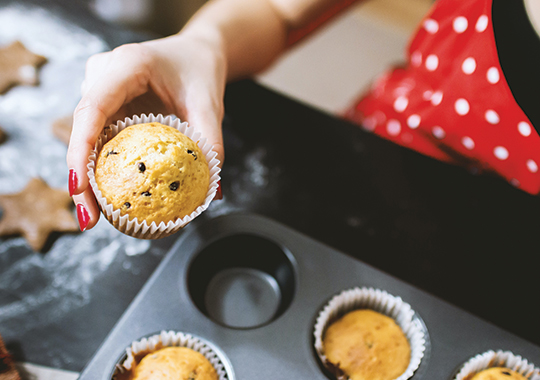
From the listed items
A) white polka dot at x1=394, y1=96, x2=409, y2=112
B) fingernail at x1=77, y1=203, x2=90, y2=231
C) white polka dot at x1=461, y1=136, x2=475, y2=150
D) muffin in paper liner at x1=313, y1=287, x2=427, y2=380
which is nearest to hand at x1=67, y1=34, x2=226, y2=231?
fingernail at x1=77, y1=203, x2=90, y2=231

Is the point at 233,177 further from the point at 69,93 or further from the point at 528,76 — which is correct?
the point at 528,76

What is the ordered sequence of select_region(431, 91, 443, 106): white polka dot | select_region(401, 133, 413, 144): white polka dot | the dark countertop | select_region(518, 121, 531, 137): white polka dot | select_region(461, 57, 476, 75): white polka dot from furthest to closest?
select_region(401, 133, 413, 144): white polka dot
select_region(431, 91, 443, 106): white polka dot
select_region(461, 57, 476, 75): white polka dot
select_region(518, 121, 531, 137): white polka dot
the dark countertop

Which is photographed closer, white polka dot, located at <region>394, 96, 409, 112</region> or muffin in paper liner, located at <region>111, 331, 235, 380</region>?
muffin in paper liner, located at <region>111, 331, 235, 380</region>

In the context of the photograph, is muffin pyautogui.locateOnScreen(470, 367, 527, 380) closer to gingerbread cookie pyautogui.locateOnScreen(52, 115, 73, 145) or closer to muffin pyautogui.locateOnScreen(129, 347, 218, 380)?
muffin pyautogui.locateOnScreen(129, 347, 218, 380)

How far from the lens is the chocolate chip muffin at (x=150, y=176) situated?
861 millimetres

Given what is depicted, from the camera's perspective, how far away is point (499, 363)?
100 centimetres

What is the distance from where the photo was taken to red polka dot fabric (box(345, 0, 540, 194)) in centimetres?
120

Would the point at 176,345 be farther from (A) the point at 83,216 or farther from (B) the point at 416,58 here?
(B) the point at 416,58

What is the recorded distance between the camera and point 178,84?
1.07m

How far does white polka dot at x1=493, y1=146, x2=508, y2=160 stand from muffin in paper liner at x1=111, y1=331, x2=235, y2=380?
1.01m

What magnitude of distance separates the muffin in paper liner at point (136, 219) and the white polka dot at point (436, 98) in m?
0.83

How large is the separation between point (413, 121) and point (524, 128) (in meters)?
0.36

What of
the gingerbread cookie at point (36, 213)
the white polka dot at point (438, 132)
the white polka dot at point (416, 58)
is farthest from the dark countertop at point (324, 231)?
the white polka dot at point (416, 58)

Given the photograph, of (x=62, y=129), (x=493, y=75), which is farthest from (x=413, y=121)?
(x=62, y=129)
